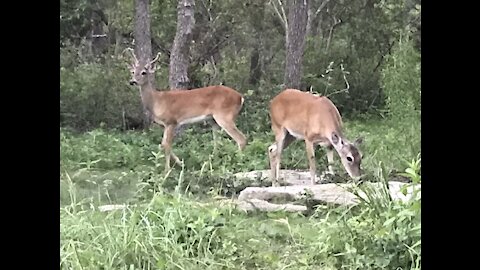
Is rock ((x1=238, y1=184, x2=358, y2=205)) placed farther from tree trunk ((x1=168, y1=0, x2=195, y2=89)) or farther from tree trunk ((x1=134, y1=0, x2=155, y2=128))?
tree trunk ((x1=134, y1=0, x2=155, y2=128))

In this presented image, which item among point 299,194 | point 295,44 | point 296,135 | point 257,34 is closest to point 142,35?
point 295,44

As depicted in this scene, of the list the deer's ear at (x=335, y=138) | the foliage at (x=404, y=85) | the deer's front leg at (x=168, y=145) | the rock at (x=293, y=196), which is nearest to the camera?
the rock at (x=293, y=196)

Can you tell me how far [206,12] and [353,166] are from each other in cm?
439

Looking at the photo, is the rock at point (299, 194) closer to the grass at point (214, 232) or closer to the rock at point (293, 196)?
the rock at point (293, 196)

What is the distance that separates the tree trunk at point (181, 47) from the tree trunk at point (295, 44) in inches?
44.6

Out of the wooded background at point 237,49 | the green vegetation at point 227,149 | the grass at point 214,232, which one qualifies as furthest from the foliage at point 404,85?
the grass at point 214,232

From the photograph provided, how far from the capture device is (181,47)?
5262 millimetres

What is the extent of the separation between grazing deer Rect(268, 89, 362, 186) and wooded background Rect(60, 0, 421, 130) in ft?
3.75

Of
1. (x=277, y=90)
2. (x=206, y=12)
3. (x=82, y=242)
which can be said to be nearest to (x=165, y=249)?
(x=82, y=242)

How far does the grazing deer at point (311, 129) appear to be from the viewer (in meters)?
3.57

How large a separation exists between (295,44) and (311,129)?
2654 mm
